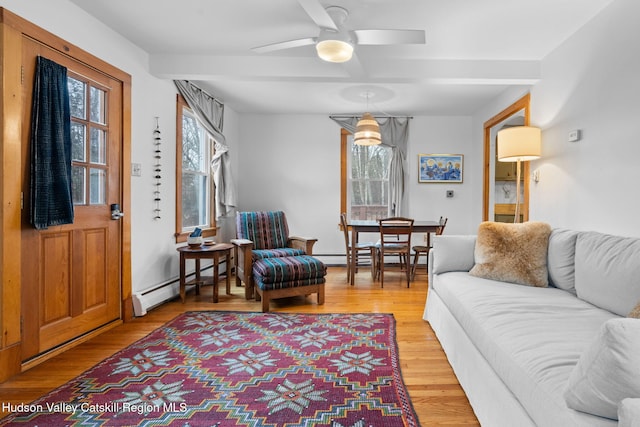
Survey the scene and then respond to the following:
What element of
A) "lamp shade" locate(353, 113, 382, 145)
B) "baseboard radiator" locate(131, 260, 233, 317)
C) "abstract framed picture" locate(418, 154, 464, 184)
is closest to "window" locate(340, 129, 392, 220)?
"abstract framed picture" locate(418, 154, 464, 184)

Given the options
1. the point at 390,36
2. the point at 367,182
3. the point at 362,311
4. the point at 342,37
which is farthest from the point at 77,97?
the point at 367,182

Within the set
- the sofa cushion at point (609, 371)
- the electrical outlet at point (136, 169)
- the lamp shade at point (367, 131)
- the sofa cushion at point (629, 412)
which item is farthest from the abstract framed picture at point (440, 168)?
the sofa cushion at point (629, 412)

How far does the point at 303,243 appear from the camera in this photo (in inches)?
156

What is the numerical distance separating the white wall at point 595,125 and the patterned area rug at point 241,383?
179 centimetres

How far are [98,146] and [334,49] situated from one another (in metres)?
1.97

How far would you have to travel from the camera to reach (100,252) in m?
2.73

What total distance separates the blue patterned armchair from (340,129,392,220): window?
1687 mm

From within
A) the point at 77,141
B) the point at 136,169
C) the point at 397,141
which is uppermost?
the point at 397,141

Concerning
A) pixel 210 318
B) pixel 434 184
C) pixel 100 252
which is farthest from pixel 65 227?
pixel 434 184

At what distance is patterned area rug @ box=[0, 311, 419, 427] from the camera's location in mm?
1642

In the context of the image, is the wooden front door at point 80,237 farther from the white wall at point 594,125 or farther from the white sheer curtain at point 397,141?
the white wall at point 594,125

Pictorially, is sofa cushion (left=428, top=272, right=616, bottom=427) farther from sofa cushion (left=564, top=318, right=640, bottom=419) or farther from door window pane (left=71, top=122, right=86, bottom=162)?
door window pane (left=71, top=122, right=86, bottom=162)

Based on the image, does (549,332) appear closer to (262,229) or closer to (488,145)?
(262,229)

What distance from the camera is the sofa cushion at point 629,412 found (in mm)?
774
